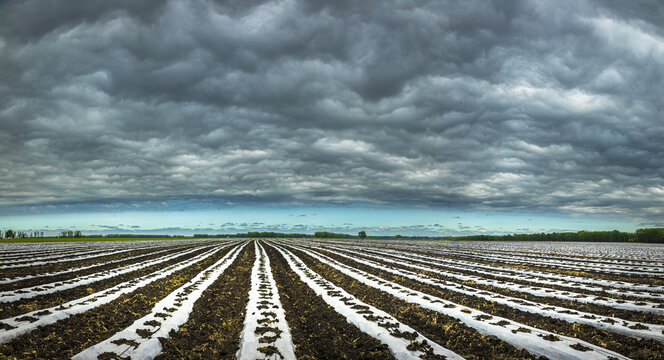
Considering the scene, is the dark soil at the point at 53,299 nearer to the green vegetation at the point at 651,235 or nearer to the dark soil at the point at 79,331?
the dark soil at the point at 79,331

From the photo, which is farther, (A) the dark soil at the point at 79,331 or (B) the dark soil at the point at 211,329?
(B) the dark soil at the point at 211,329

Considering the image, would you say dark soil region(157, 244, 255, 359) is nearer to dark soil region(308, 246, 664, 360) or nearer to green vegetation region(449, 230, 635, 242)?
dark soil region(308, 246, 664, 360)

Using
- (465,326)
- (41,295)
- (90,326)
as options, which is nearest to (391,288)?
(465,326)

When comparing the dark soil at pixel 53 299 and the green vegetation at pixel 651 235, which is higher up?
the dark soil at pixel 53 299

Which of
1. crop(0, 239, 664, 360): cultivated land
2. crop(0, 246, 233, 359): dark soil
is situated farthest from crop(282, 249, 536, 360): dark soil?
crop(0, 246, 233, 359): dark soil

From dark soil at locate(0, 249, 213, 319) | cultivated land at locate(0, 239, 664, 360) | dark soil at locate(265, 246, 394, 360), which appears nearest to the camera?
cultivated land at locate(0, 239, 664, 360)

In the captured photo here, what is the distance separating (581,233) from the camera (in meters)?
109

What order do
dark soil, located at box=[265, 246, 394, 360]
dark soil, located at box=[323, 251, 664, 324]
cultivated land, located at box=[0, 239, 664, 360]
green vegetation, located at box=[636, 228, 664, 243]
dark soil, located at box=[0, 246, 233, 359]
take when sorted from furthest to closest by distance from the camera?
1. green vegetation, located at box=[636, 228, 664, 243]
2. dark soil, located at box=[323, 251, 664, 324]
3. dark soil, located at box=[265, 246, 394, 360]
4. cultivated land, located at box=[0, 239, 664, 360]
5. dark soil, located at box=[0, 246, 233, 359]

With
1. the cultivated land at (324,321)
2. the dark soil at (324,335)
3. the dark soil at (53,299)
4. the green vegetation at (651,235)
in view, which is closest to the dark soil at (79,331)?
the cultivated land at (324,321)

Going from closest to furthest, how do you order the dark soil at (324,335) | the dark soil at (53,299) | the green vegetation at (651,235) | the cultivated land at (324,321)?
the cultivated land at (324,321)
the dark soil at (324,335)
the dark soil at (53,299)
the green vegetation at (651,235)

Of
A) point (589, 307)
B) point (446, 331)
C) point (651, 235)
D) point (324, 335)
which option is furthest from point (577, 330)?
point (651, 235)

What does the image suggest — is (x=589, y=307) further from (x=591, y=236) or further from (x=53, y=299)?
(x=591, y=236)

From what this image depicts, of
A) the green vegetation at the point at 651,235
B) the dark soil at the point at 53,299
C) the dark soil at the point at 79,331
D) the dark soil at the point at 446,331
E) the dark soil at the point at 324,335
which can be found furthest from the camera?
the green vegetation at the point at 651,235

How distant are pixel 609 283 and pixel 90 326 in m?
21.6
